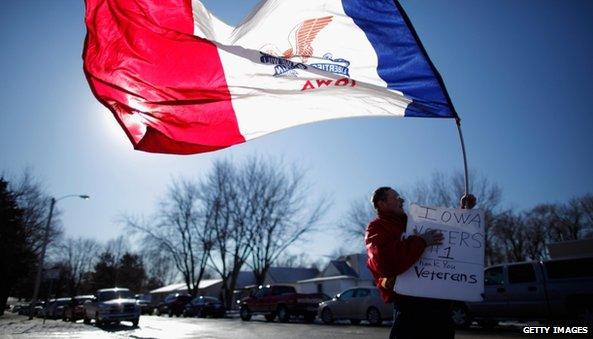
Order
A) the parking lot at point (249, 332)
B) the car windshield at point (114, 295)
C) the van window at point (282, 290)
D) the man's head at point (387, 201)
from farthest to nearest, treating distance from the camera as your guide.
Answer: the car windshield at point (114, 295)
the van window at point (282, 290)
the parking lot at point (249, 332)
the man's head at point (387, 201)

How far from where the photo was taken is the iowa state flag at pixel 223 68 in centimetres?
468

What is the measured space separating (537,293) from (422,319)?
12021 millimetres

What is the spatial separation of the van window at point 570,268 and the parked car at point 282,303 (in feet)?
42.7

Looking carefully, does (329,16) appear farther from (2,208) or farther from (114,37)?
(2,208)

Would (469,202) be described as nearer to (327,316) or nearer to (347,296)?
(347,296)

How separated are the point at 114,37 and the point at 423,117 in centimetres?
337

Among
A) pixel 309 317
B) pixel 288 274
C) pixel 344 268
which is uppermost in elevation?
pixel 344 268

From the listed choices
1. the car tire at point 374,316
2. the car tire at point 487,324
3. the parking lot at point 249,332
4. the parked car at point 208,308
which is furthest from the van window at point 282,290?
the car tire at point 487,324

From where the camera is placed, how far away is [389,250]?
3.08 meters

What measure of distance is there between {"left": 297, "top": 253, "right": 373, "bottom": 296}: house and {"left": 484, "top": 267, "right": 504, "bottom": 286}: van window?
129 ft

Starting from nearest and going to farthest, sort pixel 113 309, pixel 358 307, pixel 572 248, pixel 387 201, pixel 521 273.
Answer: pixel 387 201 < pixel 521 273 < pixel 358 307 < pixel 113 309 < pixel 572 248

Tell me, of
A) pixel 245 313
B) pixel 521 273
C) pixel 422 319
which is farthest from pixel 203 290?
pixel 422 319

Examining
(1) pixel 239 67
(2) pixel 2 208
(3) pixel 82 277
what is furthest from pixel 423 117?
(3) pixel 82 277

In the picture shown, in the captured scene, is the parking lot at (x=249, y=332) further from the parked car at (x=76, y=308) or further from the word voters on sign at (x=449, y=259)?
the parked car at (x=76, y=308)
